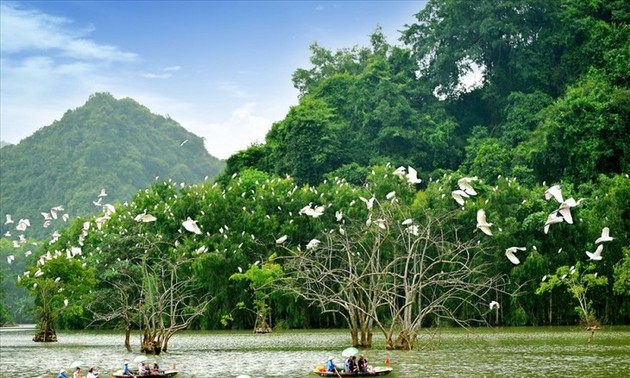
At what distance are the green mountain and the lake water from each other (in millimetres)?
58706

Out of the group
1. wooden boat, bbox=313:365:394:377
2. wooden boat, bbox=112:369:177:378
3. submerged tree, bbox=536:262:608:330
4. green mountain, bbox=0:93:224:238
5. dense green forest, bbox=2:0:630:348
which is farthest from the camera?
green mountain, bbox=0:93:224:238

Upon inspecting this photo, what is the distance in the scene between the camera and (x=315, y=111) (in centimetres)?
5666

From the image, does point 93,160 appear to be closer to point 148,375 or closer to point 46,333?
point 46,333

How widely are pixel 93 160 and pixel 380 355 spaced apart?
270ft

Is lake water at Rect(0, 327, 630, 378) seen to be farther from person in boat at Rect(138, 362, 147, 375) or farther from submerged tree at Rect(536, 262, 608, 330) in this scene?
person in boat at Rect(138, 362, 147, 375)

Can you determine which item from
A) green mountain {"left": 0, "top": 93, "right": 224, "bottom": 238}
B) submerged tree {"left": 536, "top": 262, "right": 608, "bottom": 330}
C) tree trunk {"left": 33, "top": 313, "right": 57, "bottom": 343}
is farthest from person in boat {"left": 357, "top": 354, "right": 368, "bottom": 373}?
green mountain {"left": 0, "top": 93, "right": 224, "bottom": 238}

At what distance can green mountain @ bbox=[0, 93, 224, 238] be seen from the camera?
94.2 meters

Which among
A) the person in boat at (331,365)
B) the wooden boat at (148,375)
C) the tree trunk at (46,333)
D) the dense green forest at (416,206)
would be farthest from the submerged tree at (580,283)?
the tree trunk at (46,333)

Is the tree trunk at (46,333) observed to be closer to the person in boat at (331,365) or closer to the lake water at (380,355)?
the lake water at (380,355)

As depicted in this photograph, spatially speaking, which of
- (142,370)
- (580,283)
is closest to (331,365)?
(142,370)

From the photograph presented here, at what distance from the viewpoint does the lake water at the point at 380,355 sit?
66.5 ft

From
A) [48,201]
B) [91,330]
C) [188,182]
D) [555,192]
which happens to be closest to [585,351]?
[555,192]

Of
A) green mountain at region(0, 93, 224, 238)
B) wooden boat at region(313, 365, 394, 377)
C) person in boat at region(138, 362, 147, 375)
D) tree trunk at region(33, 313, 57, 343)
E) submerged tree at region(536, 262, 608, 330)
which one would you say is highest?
green mountain at region(0, 93, 224, 238)

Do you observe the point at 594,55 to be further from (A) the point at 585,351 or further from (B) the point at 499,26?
(A) the point at 585,351
